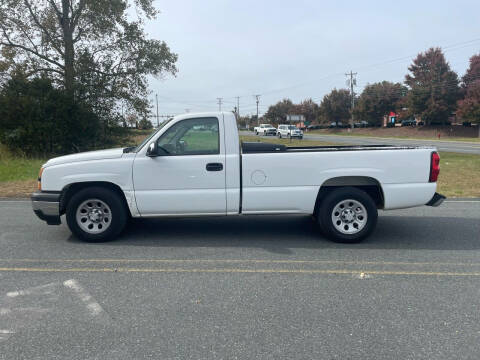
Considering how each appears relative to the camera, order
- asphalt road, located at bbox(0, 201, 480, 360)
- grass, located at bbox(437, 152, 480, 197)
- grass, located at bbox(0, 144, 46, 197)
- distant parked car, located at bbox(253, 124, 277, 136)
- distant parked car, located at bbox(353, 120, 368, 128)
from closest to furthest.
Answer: asphalt road, located at bbox(0, 201, 480, 360), grass, located at bbox(437, 152, 480, 197), grass, located at bbox(0, 144, 46, 197), distant parked car, located at bbox(253, 124, 277, 136), distant parked car, located at bbox(353, 120, 368, 128)

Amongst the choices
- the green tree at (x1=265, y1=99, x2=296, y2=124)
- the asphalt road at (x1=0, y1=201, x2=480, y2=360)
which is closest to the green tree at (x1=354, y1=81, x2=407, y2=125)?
the green tree at (x1=265, y1=99, x2=296, y2=124)

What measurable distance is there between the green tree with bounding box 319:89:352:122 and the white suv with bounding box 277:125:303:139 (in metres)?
32.5

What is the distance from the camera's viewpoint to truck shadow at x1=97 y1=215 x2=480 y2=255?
5918 millimetres

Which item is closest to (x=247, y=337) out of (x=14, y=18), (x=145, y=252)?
(x=145, y=252)

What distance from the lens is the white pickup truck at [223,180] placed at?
19.2 ft

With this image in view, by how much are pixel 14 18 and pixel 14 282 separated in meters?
22.1

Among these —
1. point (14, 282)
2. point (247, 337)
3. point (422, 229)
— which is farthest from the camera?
point (422, 229)

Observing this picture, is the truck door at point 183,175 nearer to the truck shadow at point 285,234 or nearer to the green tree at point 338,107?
the truck shadow at point 285,234

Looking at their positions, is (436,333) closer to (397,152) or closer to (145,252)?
(397,152)

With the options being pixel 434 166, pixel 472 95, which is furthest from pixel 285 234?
pixel 472 95

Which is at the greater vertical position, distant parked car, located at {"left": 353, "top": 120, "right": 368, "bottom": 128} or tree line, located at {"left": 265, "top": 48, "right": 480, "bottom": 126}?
tree line, located at {"left": 265, "top": 48, "right": 480, "bottom": 126}

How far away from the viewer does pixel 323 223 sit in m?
5.97

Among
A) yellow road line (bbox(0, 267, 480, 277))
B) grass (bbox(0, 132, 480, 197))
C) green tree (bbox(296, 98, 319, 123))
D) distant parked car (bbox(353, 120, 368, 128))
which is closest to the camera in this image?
yellow road line (bbox(0, 267, 480, 277))

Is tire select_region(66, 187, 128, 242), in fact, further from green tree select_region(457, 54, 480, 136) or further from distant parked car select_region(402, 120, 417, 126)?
distant parked car select_region(402, 120, 417, 126)
